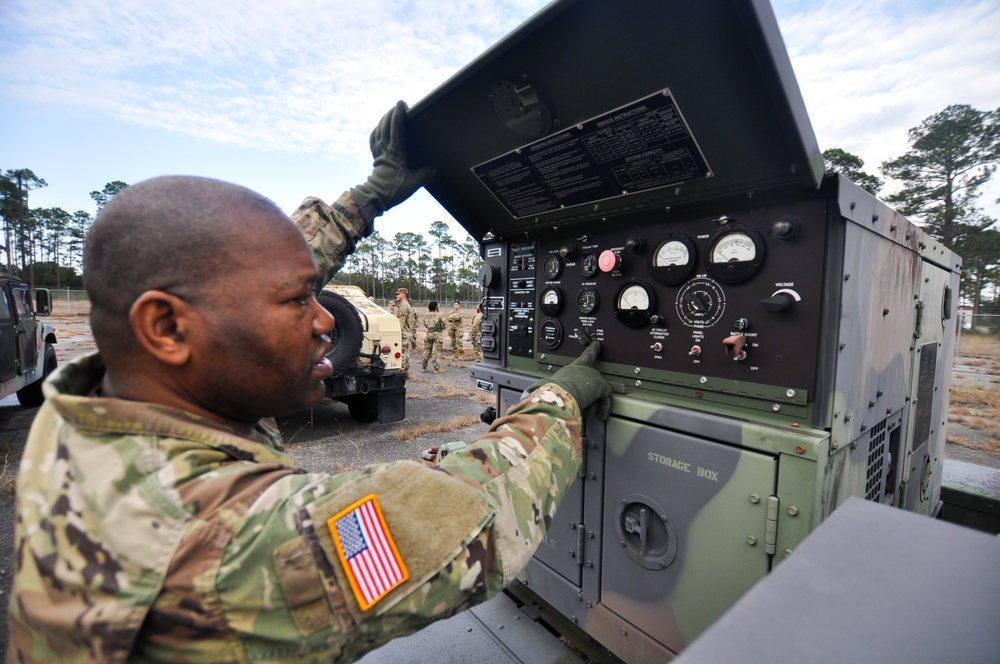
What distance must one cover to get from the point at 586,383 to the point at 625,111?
93 cm

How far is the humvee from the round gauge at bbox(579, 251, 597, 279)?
7.12 m

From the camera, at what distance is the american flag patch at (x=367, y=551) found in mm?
778

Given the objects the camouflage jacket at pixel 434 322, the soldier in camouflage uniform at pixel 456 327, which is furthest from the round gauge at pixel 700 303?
the soldier in camouflage uniform at pixel 456 327

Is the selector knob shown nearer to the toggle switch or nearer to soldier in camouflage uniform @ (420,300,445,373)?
the toggle switch

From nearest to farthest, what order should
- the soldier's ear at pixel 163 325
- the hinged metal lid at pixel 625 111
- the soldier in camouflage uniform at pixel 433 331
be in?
the soldier's ear at pixel 163 325 < the hinged metal lid at pixel 625 111 < the soldier in camouflage uniform at pixel 433 331

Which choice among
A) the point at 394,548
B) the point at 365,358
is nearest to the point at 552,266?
the point at 394,548

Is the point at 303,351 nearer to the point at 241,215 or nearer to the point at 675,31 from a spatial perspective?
the point at 241,215

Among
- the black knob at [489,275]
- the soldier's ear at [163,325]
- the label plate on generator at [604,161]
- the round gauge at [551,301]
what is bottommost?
the soldier's ear at [163,325]

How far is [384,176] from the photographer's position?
198cm

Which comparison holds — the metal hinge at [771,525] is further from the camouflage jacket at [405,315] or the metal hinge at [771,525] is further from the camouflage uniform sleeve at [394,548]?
the camouflage jacket at [405,315]

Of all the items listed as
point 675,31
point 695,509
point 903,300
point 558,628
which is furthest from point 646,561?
point 675,31

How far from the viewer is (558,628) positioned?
2.25 meters

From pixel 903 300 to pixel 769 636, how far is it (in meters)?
1.88

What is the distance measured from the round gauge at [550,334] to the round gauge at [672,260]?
55 centimetres
